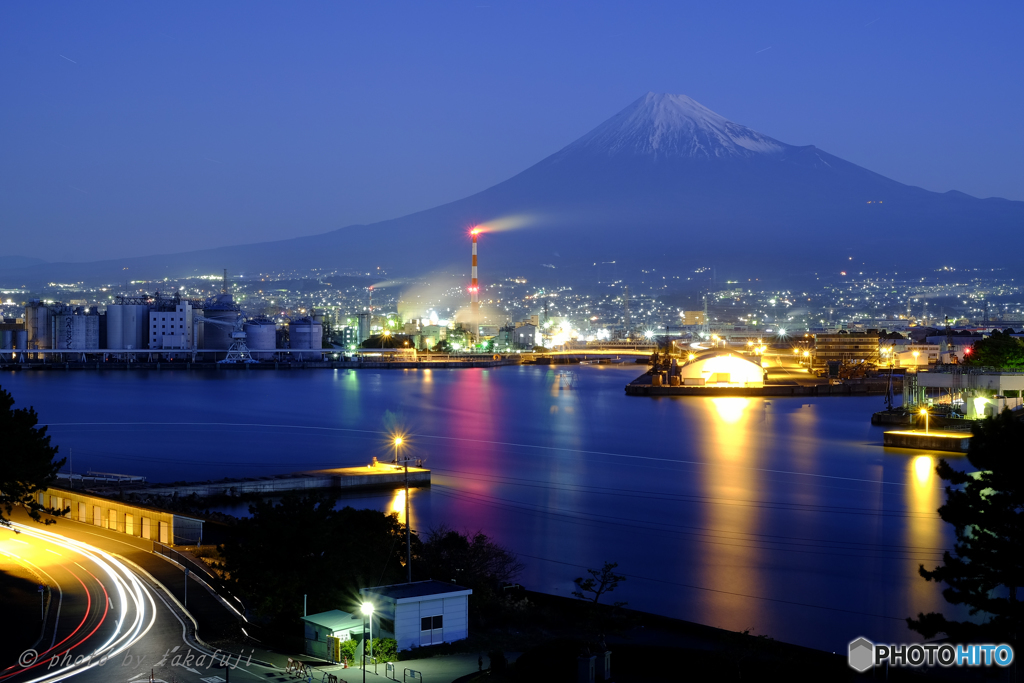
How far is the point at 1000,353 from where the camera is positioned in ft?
51.9

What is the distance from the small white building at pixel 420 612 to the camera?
11.4 ft

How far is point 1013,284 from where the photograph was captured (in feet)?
206

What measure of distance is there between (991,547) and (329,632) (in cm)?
210

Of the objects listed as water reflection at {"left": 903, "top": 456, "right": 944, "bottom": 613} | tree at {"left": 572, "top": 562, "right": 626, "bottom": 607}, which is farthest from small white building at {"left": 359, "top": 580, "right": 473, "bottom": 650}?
water reflection at {"left": 903, "top": 456, "right": 944, "bottom": 613}

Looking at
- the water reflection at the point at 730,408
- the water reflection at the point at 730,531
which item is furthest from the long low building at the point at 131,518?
the water reflection at the point at 730,408

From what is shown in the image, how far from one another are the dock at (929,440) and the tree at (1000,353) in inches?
186

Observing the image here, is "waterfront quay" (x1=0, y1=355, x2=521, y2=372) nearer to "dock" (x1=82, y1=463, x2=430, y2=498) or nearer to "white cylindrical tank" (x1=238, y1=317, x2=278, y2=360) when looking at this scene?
"white cylindrical tank" (x1=238, y1=317, x2=278, y2=360)

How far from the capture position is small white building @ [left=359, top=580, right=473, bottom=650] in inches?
136

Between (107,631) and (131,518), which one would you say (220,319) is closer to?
(131,518)

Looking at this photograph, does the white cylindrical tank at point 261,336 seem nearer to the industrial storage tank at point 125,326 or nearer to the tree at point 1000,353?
the industrial storage tank at point 125,326

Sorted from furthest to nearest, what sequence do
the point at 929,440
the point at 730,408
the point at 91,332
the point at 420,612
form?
the point at 91,332, the point at 730,408, the point at 929,440, the point at 420,612

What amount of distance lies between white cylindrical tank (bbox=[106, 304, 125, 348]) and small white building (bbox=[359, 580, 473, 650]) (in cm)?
2755

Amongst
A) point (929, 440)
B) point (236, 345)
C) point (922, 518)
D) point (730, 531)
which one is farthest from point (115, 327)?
point (922, 518)

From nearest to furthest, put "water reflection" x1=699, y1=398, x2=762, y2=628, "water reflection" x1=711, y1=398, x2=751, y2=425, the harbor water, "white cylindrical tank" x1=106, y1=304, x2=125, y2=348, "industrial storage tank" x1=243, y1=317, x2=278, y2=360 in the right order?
"water reflection" x1=699, y1=398, x2=762, y2=628 → the harbor water → "water reflection" x1=711, y1=398, x2=751, y2=425 → "white cylindrical tank" x1=106, y1=304, x2=125, y2=348 → "industrial storage tank" x1=243, y1=317, x2=278, y2=360
